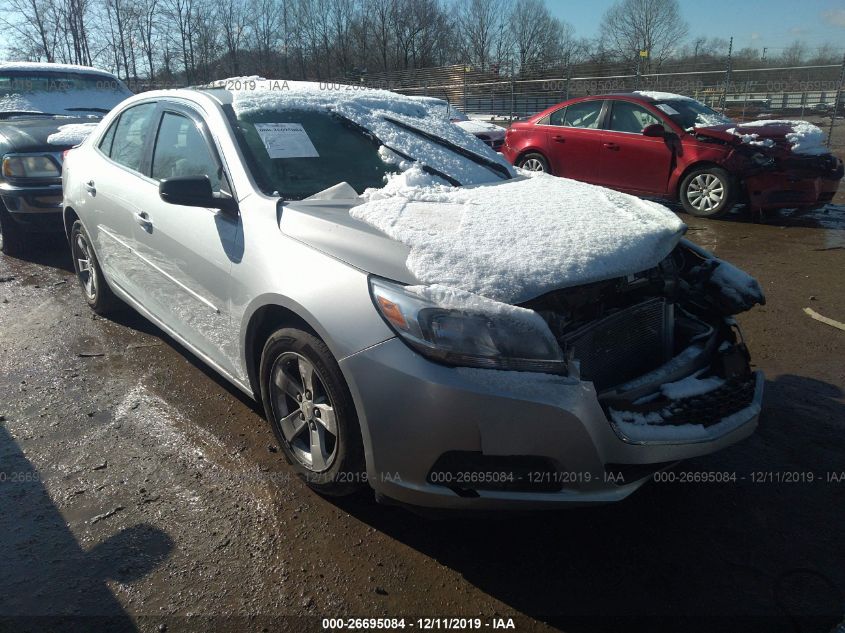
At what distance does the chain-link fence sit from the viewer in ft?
60.4

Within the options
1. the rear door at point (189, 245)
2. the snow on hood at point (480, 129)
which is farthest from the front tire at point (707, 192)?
the rear door at point (189, 245)

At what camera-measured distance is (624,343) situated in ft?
8.22

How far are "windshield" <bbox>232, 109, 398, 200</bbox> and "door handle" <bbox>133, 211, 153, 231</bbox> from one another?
820 mm

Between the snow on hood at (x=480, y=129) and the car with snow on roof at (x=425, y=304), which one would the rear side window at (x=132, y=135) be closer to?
the car with snow on roof at (x=425, y=304)

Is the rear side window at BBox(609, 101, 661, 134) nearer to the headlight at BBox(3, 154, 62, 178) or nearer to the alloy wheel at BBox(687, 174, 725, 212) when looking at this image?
the alloy wheel at BBox(687, 174, 725, 212)

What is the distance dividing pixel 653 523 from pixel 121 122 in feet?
13.1

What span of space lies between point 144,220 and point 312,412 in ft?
5.67

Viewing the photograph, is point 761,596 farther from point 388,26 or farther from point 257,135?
point 388,26

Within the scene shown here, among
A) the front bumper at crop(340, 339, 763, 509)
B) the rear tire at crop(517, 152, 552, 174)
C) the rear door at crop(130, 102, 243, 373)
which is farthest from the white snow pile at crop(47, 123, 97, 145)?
the rear tire at crop(517, 152, 552, 174)

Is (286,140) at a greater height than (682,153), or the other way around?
(286,140)

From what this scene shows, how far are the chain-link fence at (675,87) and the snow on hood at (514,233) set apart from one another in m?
15.0

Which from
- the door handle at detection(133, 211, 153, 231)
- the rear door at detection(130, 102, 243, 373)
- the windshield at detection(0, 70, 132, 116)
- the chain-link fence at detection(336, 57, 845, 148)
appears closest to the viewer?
the rear door at detection(130, 102, 243, 373)

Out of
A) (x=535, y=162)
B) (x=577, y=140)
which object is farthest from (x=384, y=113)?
(x=535, y=162)

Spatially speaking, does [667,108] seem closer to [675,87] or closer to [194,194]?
[194,194]
